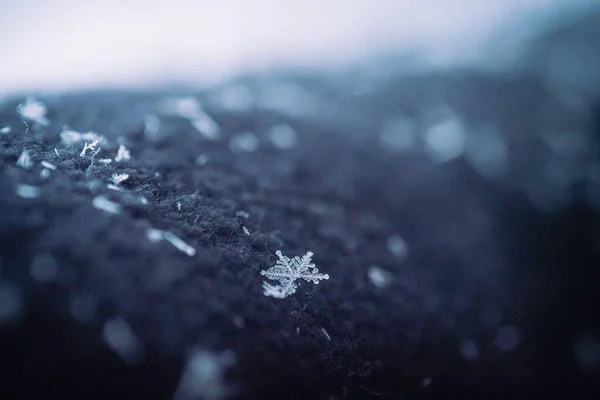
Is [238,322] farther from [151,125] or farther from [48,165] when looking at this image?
[151,125]

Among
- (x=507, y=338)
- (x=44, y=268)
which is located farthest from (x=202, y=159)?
(x=507, y=338)

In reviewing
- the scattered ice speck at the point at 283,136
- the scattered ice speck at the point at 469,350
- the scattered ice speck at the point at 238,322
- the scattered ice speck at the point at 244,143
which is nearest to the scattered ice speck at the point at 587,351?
the scattered ice speck at the point at 469,350

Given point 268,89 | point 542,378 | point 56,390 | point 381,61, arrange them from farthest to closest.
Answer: point 381,61 < point 268,89 < point 542,378 < point 56,390

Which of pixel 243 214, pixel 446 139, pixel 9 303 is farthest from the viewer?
pixel 446 139

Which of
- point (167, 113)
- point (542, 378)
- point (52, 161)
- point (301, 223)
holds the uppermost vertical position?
point (52, 161)

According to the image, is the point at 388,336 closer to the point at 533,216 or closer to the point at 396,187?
the point at 396,187

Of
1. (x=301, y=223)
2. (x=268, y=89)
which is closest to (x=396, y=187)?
(x=301, y=223)

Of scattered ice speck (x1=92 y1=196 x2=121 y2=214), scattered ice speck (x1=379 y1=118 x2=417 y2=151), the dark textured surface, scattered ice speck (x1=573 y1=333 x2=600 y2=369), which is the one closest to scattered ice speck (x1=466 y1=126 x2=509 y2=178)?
the dark textured surface
